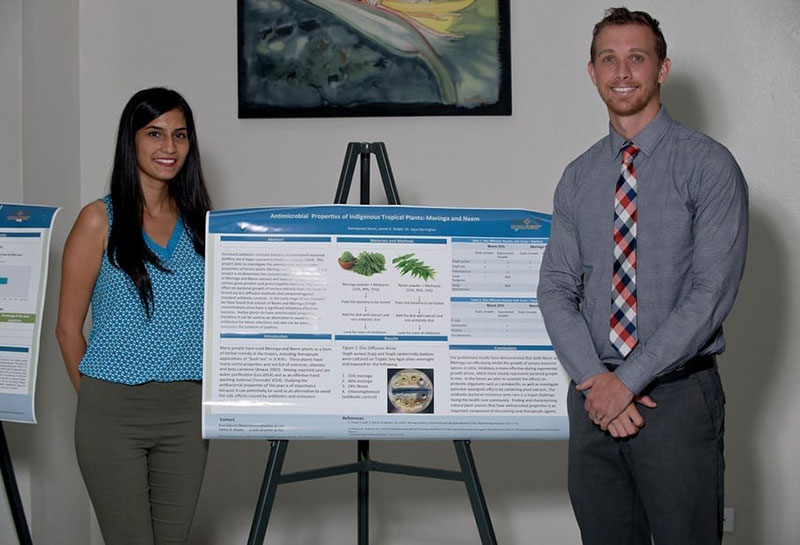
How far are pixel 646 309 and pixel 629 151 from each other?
37 centimetres

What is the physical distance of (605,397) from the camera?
1967mm

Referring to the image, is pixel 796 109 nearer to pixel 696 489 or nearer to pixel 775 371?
pixel 775 371

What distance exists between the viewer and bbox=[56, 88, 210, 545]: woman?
226cm

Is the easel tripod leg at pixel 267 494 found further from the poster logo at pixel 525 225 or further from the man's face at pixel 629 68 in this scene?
the man's face at pixel 629 68

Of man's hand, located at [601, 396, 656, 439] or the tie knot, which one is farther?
the tie knot

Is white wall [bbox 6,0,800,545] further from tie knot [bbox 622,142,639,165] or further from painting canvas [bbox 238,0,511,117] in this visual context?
tie knot [bbox 622,142,639,165]

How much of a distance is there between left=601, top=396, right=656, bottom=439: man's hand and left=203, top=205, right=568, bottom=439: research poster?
0.39 metres

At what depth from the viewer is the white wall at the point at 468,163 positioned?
319 cm

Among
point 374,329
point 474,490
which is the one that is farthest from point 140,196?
point 474,490

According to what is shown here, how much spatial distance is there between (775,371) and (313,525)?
181cm

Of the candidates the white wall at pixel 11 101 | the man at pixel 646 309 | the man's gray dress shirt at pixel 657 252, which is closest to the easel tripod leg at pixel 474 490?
the man at pixel 646 309

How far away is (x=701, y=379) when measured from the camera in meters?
1.95

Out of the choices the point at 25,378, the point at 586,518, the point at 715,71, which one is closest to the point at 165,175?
the point at 25,378

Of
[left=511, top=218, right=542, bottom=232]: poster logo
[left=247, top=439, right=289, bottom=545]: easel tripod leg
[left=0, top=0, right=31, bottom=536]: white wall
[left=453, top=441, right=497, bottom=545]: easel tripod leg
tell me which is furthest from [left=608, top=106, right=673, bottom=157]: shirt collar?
[left=0, top=0, right=31, bottom=536]: white wall
